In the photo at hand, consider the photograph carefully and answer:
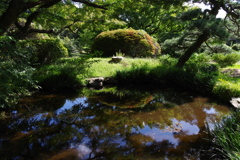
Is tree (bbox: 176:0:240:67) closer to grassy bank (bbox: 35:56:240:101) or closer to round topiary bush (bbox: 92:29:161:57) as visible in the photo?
grassy bank (bbox: 35:56:240:101)

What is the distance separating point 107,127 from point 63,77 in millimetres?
3412

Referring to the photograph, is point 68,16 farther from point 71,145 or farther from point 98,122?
point 71,145

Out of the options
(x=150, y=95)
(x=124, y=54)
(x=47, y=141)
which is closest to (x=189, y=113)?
(x=150, y=95)

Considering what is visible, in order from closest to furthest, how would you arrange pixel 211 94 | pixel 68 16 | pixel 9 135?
pixel 9 135 < pixel 211 94 < pixel 68 16

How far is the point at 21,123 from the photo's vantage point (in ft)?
11.6

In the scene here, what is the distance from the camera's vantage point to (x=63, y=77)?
614 cm

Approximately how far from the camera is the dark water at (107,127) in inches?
104

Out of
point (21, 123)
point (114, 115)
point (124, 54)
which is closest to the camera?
point (21, 123)

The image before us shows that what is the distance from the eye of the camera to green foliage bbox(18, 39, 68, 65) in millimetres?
A: 7184

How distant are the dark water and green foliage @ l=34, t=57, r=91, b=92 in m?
0.66

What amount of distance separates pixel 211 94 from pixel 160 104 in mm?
1876

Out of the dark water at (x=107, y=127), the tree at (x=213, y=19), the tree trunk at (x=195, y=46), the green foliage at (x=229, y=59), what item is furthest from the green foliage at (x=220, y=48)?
the dark water at (x=107, y=127)

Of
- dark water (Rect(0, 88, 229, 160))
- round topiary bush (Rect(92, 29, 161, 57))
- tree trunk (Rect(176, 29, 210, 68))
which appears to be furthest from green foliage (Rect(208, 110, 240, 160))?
round topiary bush (Rect(92, 29, 161, 57))

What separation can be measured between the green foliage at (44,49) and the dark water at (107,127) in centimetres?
292
